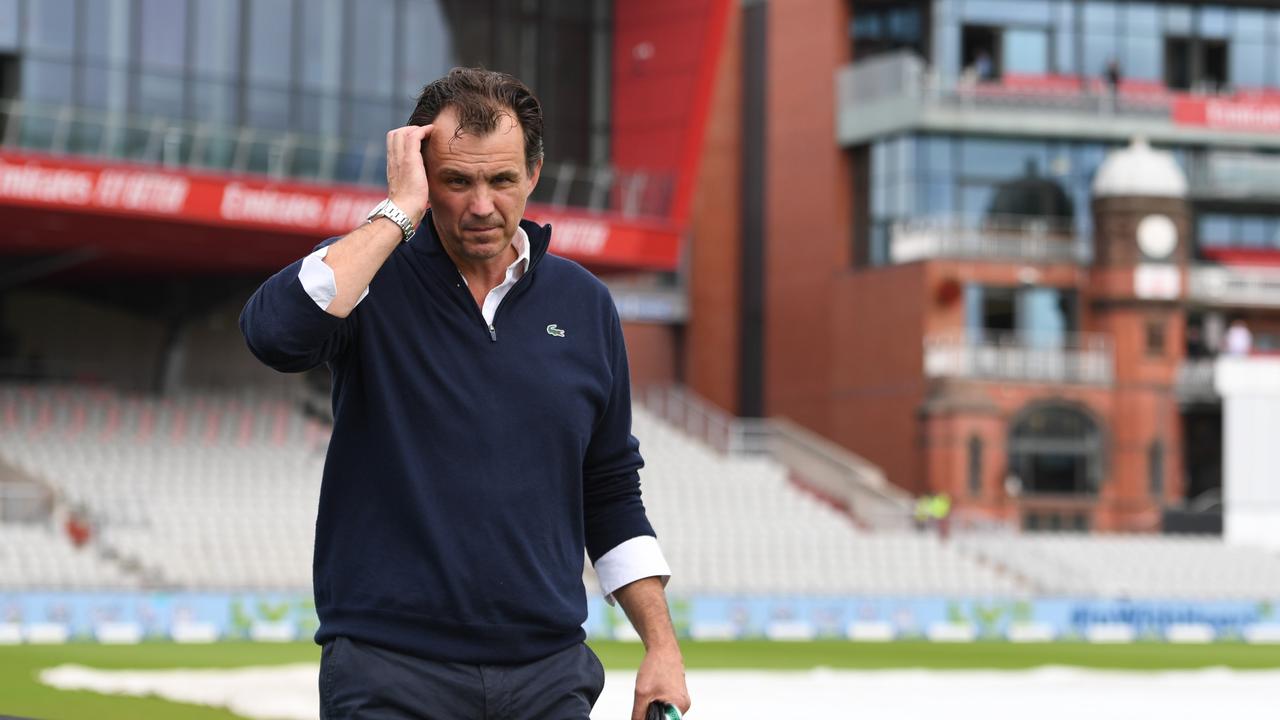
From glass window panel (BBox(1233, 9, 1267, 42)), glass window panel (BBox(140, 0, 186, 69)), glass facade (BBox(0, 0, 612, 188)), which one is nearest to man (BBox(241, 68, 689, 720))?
glass facade (BBox(0, 0, 612, 188))

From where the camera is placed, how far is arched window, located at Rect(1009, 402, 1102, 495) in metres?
52.7

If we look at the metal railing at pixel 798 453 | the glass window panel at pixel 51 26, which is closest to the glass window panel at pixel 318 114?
the glass window panel at pixel 51 26

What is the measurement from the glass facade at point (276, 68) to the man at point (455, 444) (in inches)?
1373

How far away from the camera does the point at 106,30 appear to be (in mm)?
39625

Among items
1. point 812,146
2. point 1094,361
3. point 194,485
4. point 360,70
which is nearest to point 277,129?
point 360,70

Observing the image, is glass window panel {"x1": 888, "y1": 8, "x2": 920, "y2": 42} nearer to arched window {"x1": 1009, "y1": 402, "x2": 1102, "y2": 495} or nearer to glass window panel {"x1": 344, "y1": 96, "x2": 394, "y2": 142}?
arched window {"x1": 1009, "y1": 402, "x2": 1102, "y2": 495}

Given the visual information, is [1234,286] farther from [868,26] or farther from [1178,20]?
[868,26]

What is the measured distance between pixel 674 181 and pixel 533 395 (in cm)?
4062

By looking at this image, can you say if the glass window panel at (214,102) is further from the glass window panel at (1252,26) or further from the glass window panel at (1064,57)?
the glass window panel at (1252,26)

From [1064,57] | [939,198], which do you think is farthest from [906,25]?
[939,198]

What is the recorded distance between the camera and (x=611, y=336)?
15.9ft

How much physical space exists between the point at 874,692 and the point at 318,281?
56.7 ft

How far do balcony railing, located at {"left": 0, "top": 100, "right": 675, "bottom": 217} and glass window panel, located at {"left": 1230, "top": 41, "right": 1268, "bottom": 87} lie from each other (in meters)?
23.4

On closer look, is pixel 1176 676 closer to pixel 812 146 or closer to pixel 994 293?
pixel 994 293
